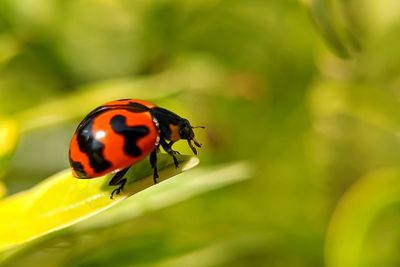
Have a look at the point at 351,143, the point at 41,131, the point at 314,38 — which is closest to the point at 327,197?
the point at 351,143

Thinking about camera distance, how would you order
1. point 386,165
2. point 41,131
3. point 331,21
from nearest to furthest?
point 331,21 → point 41,131 → point 386,165

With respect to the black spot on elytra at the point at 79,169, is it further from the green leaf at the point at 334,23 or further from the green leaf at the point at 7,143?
the green leaf at the point at 334,23

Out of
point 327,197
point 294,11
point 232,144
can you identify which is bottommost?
point 327,197

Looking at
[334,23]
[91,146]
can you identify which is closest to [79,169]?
[91,146]

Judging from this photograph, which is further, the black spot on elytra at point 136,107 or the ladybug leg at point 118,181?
the black spot on elytra at point 136,107

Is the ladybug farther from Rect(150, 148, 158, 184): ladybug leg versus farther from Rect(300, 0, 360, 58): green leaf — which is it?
Rect(300, 0, 360, 58): green leaf

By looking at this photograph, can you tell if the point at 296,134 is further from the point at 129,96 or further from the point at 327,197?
the point at 129,96

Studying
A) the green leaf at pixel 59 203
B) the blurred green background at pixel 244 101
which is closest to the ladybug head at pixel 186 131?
the blurred green background at pixel 244 101

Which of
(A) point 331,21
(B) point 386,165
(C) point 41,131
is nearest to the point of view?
(A) point 331,21
